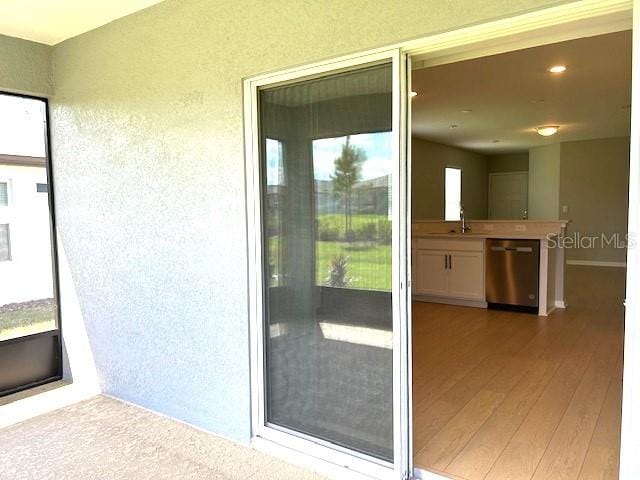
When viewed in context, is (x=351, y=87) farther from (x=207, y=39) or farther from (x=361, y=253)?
(x=207, y=39)

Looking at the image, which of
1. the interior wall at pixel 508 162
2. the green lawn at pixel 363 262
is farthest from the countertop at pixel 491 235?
the interior wall at pixel 508 162

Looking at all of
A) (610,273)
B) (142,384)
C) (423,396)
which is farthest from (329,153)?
(610,273)

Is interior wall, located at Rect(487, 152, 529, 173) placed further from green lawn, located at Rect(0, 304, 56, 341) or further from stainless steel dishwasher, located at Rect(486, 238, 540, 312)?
green lawn, located at Rect(0, 304, 56, 341)

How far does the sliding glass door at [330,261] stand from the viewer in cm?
221

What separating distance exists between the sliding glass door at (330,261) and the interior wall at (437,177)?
214 inches

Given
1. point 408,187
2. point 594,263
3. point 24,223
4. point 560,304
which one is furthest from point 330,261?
point 594,263

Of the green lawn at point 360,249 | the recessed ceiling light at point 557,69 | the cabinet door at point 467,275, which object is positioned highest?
the recessed ceiling light at point 557,69

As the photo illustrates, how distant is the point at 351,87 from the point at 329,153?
327 mm

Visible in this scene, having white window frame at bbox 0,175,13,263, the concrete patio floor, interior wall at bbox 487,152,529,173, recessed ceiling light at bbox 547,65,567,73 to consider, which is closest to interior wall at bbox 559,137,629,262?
interior wall at bbox 487,152,529,173

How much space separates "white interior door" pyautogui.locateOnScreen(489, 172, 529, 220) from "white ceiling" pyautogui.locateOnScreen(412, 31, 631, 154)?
2814mm

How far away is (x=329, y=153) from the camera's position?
234 centimetres

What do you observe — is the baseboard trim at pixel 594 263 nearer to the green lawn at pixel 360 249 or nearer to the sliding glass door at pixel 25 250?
the green lawn at pixel 360 249

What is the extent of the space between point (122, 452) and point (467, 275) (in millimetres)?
4423

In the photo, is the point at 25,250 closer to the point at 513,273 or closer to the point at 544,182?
the point at 513,273
